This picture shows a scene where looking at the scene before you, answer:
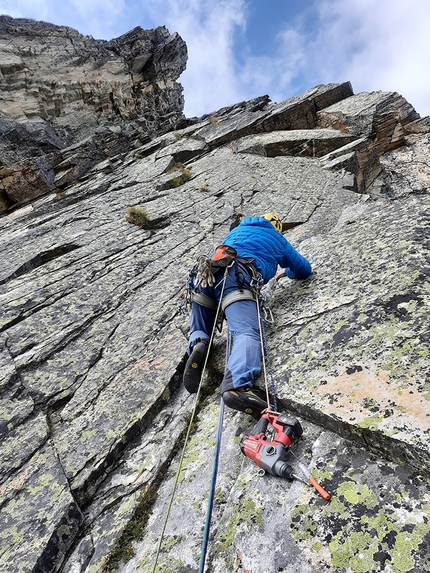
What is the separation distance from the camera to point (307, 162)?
1683 centimetres

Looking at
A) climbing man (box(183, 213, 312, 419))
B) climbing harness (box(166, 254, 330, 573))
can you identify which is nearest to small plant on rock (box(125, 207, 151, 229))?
climbing man (box(183, 213, 312, 419))

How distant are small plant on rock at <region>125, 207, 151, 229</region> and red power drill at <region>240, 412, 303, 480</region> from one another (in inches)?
358

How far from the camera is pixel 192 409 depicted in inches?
195

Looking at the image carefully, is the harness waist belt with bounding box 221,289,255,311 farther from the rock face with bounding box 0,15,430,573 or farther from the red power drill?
the red power drill

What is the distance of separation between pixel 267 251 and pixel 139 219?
689 centimetres

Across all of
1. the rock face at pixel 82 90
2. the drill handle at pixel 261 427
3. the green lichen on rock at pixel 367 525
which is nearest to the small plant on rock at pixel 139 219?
the drill handle at pixel 261 427

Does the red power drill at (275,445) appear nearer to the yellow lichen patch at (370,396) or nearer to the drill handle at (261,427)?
the drill handle at (261,427)

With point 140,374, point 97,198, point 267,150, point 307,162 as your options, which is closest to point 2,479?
point 140,374

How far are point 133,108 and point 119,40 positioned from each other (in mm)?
11473

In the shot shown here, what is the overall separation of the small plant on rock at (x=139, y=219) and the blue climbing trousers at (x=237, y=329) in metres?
6.59

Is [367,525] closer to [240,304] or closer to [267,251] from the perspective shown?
[240,304]

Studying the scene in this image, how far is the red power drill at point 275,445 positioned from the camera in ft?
10.3

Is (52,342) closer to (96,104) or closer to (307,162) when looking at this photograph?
(307,162)

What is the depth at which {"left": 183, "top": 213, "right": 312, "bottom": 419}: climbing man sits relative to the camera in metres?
4.14
